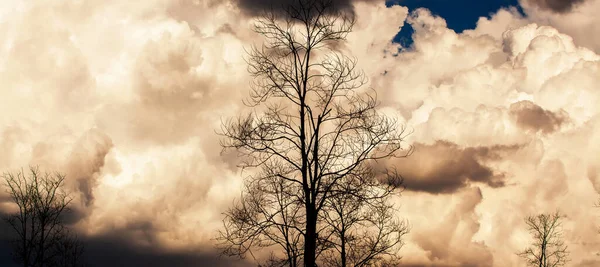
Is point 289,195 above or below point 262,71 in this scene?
below

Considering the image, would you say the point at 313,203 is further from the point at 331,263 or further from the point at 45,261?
the point at 45,261

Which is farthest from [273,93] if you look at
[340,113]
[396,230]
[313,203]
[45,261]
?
[45,261]

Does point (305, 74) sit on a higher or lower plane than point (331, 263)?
higher

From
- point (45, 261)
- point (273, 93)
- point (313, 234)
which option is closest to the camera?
point (313, 234)

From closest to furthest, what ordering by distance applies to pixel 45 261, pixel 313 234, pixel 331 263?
pixel 313 234 → pixel 331 263 → pixel 45 261

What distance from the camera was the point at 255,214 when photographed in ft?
53.5

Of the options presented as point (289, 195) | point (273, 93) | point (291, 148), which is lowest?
point (289, 195)

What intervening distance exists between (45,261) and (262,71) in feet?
91.9

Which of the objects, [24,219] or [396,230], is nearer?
[396,230]

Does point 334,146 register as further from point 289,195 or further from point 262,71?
point 262,71

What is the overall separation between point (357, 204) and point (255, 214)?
2604mm

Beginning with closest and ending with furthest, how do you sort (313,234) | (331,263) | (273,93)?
(313,234), (273,93), (331,263)

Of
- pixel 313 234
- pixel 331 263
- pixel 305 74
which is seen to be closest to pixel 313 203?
pixel 313 234

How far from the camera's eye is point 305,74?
15.7m
